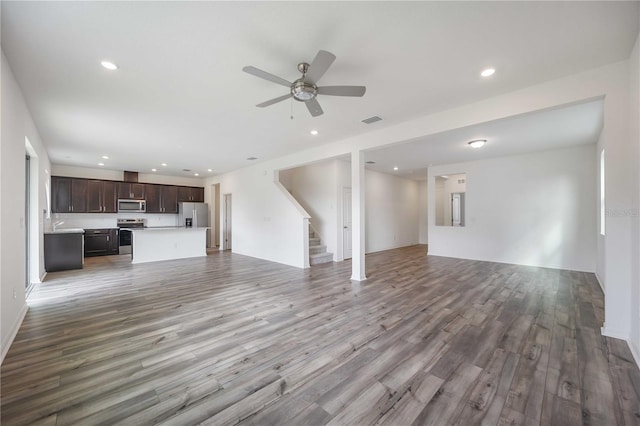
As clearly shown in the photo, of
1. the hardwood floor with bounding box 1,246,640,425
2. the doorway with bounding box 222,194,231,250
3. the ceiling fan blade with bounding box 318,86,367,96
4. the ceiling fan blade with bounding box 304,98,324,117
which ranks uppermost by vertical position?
the ceiling fan blade with bounding box 318,86,367,96

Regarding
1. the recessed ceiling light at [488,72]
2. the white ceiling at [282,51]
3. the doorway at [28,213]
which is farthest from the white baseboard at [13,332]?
the recessed ceiling light at [488,72]

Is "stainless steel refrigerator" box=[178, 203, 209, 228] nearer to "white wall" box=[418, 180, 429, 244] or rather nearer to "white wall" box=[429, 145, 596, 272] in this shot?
"white wall" box=[429, 145, 596, 272]

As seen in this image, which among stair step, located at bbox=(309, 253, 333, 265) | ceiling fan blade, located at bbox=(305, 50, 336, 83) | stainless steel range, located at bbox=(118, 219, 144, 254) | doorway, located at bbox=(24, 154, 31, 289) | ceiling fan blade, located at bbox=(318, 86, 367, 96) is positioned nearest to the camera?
ceiling fan blade, located at bbox=(305, 50, 336, 83)

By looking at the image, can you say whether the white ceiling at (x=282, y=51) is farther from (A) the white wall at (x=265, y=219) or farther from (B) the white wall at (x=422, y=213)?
(B) the white wall at (x=422, y=213)

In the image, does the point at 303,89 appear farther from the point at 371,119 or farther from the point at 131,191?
the point at 131,191

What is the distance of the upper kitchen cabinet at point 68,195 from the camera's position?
7.48 m

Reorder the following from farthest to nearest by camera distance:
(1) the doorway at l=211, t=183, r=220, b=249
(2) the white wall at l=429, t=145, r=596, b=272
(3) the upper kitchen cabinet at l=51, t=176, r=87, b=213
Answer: (1) the doorway at l=211, t=183, r=220, b=249, (3) the upper kitchen cabinet at l=51, t=176, r=87, b=213, (2) the white wall at l=429, t=145, r=596, b=272

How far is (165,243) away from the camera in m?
7.04

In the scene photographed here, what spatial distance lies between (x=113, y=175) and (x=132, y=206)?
1.31m

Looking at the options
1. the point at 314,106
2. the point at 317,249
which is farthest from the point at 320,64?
the point at 317,249

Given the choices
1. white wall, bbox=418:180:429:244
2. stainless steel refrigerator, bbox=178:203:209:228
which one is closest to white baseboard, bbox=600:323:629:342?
white wall, bbox=418:180:429:244

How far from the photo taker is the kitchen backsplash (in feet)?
25.8

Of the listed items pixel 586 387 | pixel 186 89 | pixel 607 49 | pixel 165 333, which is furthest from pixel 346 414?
pixel 607 49

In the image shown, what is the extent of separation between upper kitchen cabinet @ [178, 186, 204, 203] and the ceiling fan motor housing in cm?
882
